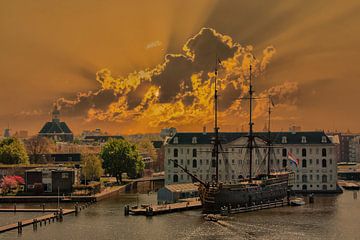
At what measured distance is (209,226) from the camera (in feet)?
292

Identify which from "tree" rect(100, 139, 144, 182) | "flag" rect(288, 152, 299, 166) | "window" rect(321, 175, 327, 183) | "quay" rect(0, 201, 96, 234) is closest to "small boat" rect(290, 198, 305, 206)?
"flag" rect(288, 152, 299, 166)

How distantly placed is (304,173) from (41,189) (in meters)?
56.5

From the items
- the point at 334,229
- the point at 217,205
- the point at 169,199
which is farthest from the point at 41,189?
the point at 334,229

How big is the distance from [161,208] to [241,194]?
13.9 metres

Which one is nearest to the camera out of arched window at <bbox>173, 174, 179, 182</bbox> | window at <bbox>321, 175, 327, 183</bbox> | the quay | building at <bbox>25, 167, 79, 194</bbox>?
the quay

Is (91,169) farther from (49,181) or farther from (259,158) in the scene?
(259,158)

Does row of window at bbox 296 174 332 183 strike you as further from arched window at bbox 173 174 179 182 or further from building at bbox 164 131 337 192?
arched window at bbox 173 174 179 182

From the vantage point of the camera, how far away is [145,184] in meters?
176

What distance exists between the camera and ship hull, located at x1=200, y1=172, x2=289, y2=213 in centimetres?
10419

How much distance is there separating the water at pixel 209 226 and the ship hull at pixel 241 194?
311 centimetres

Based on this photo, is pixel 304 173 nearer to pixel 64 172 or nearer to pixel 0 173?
pixel 64 172

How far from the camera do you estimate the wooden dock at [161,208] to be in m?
102

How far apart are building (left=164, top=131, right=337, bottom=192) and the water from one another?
30.9 metres

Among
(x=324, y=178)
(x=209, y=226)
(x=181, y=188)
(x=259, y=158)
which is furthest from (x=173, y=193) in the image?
(x=324, y=178)
